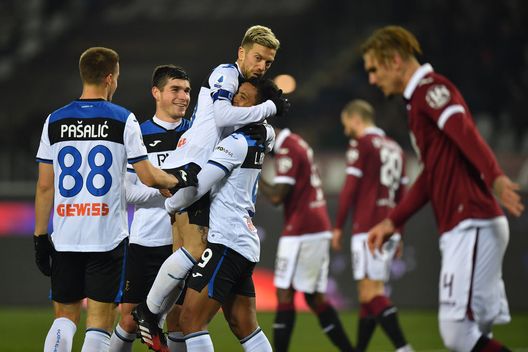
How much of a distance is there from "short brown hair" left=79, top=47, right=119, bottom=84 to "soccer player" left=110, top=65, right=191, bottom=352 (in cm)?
90

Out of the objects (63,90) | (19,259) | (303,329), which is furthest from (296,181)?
(63,90)

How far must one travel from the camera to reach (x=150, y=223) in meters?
6.30

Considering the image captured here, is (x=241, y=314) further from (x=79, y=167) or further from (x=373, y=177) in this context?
(x=373, y=177)

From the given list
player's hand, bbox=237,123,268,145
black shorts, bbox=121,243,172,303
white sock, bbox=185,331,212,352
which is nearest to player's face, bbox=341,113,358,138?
black shorts, bbox=121,243,172,303

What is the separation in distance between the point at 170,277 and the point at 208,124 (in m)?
0.93

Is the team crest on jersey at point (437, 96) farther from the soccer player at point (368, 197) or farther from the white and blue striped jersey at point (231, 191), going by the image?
the soccer player at point (368, 197)

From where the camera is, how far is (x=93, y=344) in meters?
5.40

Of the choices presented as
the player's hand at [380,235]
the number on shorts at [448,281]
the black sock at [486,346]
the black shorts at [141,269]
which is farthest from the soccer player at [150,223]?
the black sock at [486,346]

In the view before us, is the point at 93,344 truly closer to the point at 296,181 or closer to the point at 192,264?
→ the point at 192,264

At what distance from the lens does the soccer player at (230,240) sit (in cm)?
529

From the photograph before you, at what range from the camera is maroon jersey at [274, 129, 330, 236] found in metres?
8.35

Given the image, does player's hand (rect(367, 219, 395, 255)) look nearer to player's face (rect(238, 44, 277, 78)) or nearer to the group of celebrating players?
the group of celebrating players

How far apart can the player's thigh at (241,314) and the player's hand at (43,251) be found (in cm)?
110

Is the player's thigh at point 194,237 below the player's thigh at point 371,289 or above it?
above
